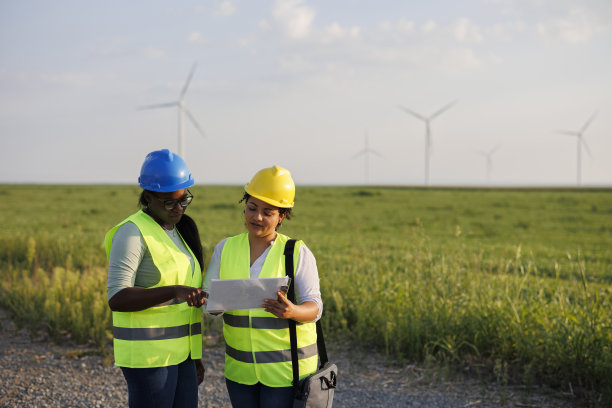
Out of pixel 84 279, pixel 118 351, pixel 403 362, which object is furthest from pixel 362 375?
pixel 84 279

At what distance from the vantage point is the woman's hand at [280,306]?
93.2 inches

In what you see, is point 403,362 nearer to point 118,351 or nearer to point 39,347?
point 118,351

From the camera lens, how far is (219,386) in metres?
4.93

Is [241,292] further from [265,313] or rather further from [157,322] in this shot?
[157,322]

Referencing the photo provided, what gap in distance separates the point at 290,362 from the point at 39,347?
461 cm

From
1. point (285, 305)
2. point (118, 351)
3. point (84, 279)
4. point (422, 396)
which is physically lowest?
point (422, 396)

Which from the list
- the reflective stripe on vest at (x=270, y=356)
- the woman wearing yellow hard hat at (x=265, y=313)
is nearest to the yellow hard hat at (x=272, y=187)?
the woman wearing yellow hard hat at (x=265, y=313)

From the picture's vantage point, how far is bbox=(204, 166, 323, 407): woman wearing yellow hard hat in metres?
2.55

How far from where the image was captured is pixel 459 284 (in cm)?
550

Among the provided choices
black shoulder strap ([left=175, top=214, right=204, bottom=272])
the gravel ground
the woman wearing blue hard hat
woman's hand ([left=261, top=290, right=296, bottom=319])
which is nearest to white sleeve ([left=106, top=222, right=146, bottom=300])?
the woman wearing blue hard hat

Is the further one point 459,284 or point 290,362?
point 459,284

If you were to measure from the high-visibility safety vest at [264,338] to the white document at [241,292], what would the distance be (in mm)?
190

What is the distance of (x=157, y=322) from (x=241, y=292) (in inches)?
20.5

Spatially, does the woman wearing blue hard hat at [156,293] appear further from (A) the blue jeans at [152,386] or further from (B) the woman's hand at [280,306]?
(B) the woman's hand at [280,306]
